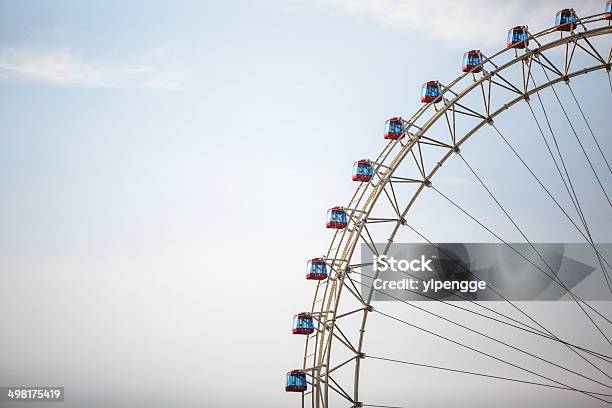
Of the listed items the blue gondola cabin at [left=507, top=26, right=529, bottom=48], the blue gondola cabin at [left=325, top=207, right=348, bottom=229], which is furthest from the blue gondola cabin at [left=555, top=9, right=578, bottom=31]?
the blue gondola cabin at [left=325, top=207, right=348, bottom=229]

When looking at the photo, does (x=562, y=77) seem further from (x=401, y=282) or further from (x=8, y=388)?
(x=8, y=388)

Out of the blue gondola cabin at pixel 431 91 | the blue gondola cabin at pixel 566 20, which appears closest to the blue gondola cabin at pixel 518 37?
the blue gondola cabin at pixel 566 20

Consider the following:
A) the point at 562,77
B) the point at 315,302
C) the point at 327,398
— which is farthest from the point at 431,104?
the point at 327,398

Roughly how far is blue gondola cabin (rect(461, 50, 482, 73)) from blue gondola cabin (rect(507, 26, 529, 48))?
122 cm

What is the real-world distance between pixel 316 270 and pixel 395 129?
599cm

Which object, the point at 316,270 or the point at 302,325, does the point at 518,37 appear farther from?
the point at 302,325

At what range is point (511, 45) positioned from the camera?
→ 32250 millimetres

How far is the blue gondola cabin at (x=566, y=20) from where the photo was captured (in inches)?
1240

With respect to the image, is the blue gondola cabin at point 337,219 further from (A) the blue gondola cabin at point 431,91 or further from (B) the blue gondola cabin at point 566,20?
(B) the blue gondola cabin at point 566,20

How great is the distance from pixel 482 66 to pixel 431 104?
7.47 ft

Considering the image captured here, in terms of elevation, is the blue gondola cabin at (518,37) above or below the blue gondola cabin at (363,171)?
above

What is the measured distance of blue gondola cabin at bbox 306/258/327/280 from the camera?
33.2 metres

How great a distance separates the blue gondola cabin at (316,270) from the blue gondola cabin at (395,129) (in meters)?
5.31

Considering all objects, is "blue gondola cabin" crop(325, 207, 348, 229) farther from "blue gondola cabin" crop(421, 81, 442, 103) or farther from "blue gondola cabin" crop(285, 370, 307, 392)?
"blue gondola cabin" crop(285, 370, 307, 392)
